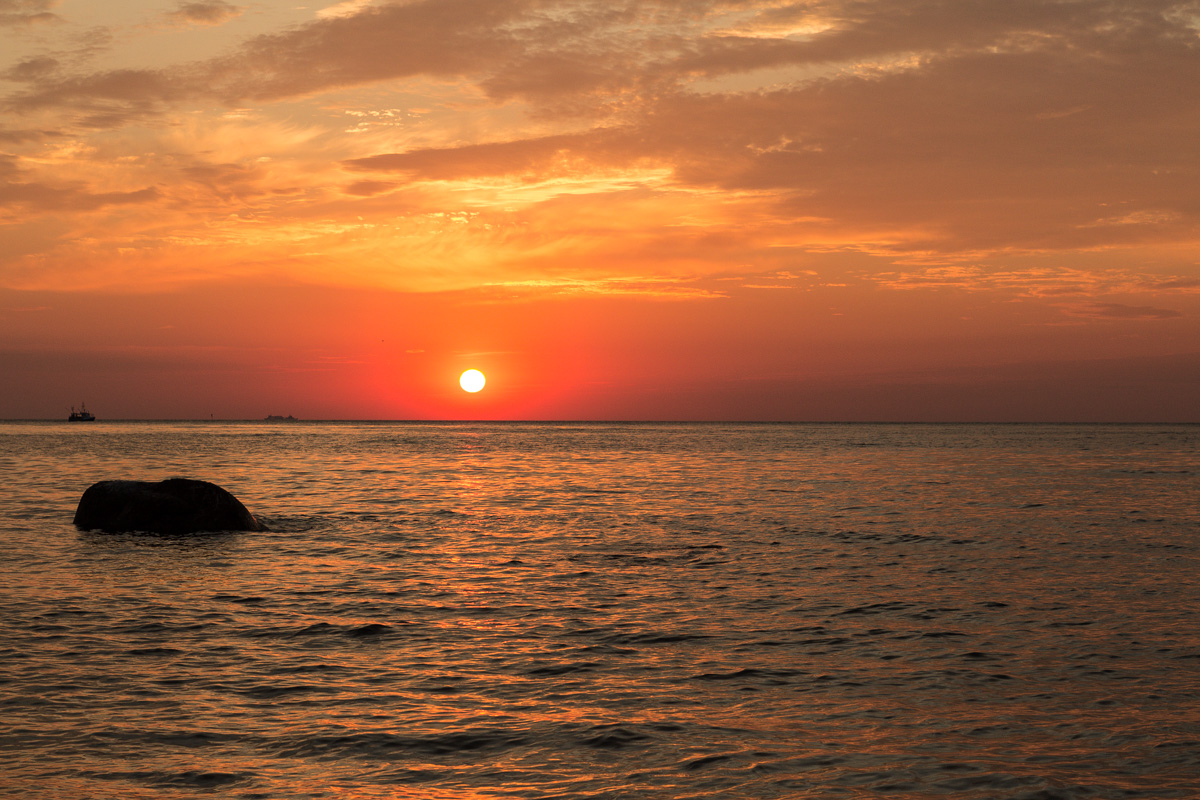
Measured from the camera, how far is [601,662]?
12.3 meters

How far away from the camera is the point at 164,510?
1021 inches

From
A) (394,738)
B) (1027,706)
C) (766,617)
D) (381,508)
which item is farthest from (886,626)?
(381,508)

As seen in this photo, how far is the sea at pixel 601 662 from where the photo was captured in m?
8.38

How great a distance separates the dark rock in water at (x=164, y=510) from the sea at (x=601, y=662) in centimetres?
92

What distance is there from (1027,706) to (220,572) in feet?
51.6

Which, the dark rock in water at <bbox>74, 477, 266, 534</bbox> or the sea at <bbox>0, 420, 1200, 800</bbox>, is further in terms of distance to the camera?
the dark rock in water at <bbox>74, 477, 266, 534</bbox>

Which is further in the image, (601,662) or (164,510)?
(164,510)

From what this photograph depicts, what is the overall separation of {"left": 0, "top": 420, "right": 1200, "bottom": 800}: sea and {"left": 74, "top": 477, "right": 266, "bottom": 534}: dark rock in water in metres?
0.92

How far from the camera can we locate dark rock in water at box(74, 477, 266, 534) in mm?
25766

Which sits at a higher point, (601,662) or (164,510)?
(164,510)

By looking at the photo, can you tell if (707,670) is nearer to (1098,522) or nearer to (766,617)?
(766,617)

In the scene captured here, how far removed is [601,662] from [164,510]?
1851 cm

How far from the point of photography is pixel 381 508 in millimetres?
34062

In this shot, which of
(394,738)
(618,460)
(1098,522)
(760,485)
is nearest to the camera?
(394,738)
